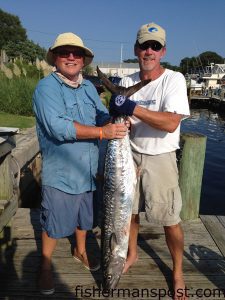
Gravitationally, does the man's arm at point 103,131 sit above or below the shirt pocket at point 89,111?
below

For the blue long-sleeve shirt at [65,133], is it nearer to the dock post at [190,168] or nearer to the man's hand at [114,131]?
the man's hand at [114,131]

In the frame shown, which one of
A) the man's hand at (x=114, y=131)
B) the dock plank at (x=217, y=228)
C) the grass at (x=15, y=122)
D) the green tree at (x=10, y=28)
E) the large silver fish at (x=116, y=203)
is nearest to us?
the man's hand at (x=114, y=131)

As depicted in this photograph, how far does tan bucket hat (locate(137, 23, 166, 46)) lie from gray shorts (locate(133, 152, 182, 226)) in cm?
98

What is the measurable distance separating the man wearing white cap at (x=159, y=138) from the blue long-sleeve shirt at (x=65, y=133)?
0.41m

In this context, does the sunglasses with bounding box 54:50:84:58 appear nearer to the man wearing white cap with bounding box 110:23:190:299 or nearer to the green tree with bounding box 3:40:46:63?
the man wearing white cap with bounding box 110:23:190:299

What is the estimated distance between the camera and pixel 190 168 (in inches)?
173

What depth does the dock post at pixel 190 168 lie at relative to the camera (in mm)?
4312

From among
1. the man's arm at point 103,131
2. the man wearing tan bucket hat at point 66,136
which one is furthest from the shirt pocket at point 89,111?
the man's arm at point 103,131

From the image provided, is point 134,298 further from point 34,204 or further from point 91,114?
point 34,204

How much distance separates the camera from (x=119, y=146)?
291cm

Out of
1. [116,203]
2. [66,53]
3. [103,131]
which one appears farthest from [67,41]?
[116,203]

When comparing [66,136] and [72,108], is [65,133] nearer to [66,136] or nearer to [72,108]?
[66,136]

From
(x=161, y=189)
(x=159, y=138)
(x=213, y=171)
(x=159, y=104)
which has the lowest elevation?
(x=213, y=171)

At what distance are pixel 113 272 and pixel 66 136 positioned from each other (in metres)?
1.22
